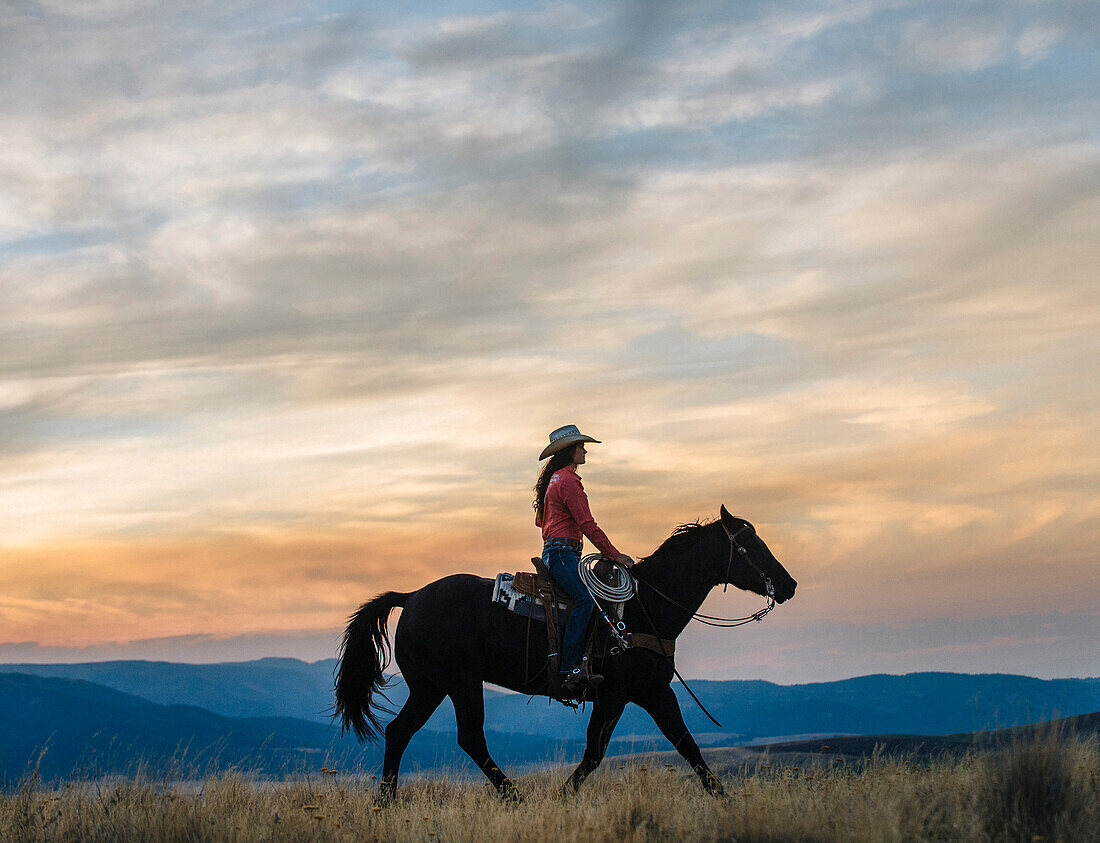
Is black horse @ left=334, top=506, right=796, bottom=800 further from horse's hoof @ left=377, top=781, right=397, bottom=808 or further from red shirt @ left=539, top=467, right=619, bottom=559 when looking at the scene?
red shirt @ left=539, top=467, right=619, bottom=559

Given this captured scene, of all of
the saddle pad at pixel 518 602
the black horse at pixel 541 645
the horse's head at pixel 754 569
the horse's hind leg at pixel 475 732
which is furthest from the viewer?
the horse's head at pixel 754 569

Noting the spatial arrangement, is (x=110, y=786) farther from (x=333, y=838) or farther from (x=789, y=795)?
(x=789, y=795)

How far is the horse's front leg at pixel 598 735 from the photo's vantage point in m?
10.0

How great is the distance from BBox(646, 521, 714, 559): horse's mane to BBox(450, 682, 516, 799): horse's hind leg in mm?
2486

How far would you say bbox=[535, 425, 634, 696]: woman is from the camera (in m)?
10.4

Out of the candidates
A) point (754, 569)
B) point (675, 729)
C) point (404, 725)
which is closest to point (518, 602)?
point (404, 725)

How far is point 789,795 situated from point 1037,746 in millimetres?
2095

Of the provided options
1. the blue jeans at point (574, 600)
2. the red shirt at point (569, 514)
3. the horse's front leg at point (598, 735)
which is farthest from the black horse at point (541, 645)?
the red shirt at point (569, 514)

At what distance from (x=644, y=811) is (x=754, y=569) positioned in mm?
3697

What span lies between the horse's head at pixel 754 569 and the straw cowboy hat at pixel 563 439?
5.93 feet

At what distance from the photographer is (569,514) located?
10.7m

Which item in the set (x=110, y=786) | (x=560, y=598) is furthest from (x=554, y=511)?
(x=110, y=786)

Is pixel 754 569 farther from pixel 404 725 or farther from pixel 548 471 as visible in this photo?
pixel 404 725

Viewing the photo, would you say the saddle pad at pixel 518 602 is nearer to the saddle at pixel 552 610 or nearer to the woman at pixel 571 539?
the saddle at pixel 552 610
